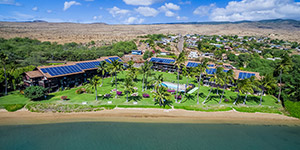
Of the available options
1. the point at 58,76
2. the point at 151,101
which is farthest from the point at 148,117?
the point at 58,76

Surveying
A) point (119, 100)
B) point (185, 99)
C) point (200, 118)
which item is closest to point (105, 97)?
point (119, 100)

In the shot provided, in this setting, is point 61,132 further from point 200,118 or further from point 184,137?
point 200,118

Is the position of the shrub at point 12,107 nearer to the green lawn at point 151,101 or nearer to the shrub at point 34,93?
the green lawn at point 151,101

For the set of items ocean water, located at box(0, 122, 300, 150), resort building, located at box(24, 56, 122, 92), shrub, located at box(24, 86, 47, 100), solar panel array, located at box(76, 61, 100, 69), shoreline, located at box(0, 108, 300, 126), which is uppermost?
solar panel array, located at box(76, 61, 100, 69)

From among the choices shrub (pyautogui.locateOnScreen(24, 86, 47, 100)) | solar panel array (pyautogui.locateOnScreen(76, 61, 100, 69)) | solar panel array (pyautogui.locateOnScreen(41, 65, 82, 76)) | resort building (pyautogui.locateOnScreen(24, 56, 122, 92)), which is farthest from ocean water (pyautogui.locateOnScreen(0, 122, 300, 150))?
solar panel array (pyautogui.locateOnScreen(76, 61, 100, 69))

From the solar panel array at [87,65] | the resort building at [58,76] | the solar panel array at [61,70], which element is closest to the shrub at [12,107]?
the resort building at [58,76]

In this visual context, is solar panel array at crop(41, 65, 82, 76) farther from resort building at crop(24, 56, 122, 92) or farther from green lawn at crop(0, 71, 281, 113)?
green lawn at crop(0, 71, 281, 113)

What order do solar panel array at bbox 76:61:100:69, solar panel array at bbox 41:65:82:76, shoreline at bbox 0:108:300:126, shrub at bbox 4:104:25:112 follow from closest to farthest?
shoreline at bbox 0:108:300:126
shrub at bbox 4:104:25:112
solar panel array at bbox 41:65:82:76
solar panel array at bbox 76:61:100:69
